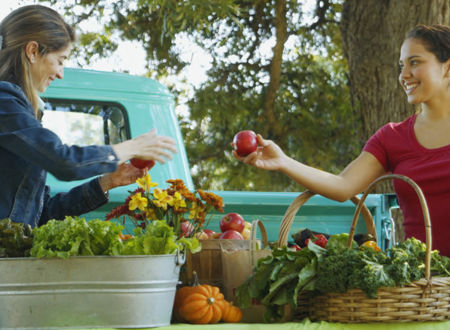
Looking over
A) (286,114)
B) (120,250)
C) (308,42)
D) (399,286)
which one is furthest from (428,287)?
(308,42)

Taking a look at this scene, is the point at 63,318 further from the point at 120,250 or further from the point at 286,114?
the point at 286,114

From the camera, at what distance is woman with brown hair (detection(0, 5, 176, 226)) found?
7.68 feet

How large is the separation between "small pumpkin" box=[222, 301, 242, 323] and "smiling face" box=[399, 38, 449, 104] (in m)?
1.45

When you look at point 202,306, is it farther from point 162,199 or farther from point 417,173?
point 417,173

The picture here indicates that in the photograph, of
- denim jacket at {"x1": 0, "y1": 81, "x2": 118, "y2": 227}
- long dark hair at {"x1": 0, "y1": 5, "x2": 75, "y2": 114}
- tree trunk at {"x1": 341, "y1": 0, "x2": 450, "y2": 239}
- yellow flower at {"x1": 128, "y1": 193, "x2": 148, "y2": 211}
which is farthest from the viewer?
tree trunk at {"x1": 341, "y1": 0, "x2": 450, "y2": 239}

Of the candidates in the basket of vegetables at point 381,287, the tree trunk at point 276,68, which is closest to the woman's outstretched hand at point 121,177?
the basket of vegetables at point 381,287

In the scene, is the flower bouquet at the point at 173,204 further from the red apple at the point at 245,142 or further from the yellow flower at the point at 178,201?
the red apple at the point at 245,142

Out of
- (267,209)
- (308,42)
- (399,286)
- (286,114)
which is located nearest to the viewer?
(399,286)

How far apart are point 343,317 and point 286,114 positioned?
6.66 m

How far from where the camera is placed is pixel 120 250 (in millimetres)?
2084

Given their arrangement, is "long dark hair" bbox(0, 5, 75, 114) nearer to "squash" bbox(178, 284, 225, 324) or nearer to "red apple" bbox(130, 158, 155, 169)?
"red apple" bbox(130, 158, 155, 169)

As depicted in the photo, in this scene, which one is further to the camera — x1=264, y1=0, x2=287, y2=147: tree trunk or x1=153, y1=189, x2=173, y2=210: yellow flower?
x1=264, y1=0, x2=287, y2=147: tree trunk

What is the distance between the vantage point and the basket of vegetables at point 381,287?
2209mm

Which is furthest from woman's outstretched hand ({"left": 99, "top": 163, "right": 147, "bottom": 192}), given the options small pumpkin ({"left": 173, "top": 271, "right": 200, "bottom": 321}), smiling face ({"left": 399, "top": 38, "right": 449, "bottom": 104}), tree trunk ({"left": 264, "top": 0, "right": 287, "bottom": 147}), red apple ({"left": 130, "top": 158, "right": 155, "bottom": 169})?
tree trunk ({"left": 264, "top": 0, "right": 287, "bottom": 147})
